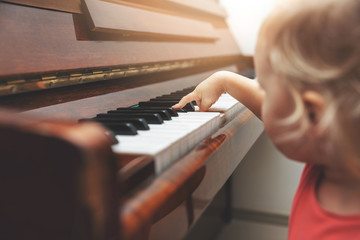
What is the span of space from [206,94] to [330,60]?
18.8 inches

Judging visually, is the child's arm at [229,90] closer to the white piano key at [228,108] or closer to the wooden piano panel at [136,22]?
the white piano key at [228,108]

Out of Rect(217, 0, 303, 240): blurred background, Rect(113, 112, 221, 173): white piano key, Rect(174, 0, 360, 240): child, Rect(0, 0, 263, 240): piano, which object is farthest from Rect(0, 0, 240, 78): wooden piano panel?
Rect(217, 0, 303, 240): blurred background

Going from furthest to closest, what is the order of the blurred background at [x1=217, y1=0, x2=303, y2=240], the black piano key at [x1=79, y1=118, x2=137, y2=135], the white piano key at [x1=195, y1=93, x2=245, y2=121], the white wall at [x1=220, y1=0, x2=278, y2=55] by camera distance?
1. the white wall at [x1=220, y1=0, x2=278, y2=55]
2. the blurred background at [x1=217, y1=0, x2=303, y2=240]
3. the white piano key at [x1=195, y1=93, x2=245, y2=121]
4. the black piano key at [x1=79, y1=118, x2=137, y2=135]

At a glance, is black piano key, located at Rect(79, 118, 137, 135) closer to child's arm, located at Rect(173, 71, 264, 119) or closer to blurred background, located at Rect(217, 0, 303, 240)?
child's arm, located at Rect(173, 71, 264, 119)

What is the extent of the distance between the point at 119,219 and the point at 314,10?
37 cm

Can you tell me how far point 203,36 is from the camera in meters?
1.59

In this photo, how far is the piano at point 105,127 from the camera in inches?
13.7

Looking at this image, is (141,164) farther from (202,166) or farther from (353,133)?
(353,133)

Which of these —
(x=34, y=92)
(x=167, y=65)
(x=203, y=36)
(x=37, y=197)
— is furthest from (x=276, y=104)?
(x=203, y=36)

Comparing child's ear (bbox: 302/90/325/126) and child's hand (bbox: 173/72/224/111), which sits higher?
child's ear (bbox: 302/90/325/126)

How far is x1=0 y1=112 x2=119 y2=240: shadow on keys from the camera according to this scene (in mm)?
335

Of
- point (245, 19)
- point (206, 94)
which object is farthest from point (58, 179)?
point (245, 19)

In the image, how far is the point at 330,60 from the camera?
466 millimetres

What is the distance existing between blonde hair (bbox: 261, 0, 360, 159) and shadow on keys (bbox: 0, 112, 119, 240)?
11.5 inches
